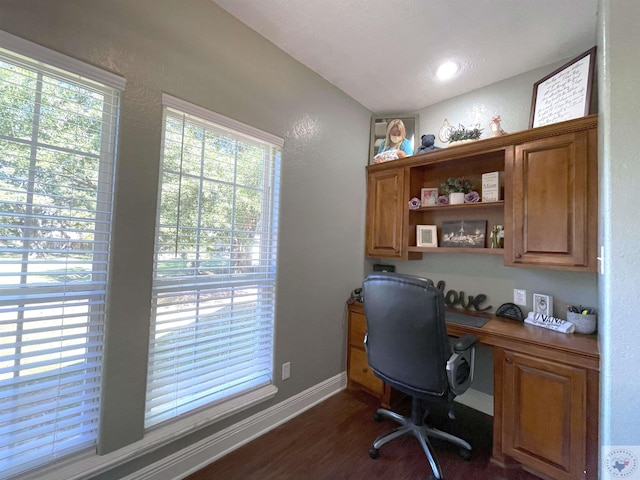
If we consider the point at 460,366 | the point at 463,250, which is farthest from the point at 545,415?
the point at 463,250

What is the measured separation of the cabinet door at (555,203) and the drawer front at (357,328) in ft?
4.00

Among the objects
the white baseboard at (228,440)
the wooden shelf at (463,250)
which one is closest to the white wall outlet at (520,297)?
the wooden shelf at (463,250)

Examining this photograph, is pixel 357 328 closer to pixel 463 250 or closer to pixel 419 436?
pixel 419 436

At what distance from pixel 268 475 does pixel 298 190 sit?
1827mm

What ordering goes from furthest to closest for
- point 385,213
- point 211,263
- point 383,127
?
point 383,127
point 385,213
point 211,263

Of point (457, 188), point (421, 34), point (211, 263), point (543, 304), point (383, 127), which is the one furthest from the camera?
point (383, 127)

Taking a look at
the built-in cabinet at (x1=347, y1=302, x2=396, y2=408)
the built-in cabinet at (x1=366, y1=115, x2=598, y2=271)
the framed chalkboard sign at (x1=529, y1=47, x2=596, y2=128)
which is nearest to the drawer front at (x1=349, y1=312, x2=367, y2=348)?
the built-in cabinet at (x1=347, y1=302, x2=396, y2=408)

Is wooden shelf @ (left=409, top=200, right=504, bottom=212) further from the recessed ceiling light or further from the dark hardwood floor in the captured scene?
the dark hardwood floor

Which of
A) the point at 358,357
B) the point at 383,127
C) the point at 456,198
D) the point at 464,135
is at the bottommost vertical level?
the point at 358,357

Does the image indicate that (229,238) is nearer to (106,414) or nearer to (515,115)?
(106,414)

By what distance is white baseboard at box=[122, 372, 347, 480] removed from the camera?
1399 millimetres

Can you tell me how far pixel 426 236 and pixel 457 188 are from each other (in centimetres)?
49

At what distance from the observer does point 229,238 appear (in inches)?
67.6

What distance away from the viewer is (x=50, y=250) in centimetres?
113
